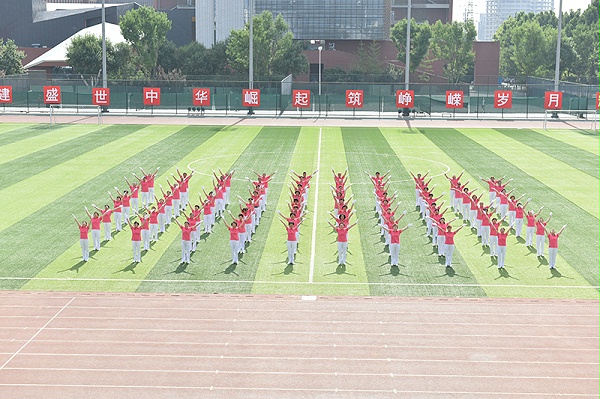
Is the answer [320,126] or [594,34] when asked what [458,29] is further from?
[320,126]

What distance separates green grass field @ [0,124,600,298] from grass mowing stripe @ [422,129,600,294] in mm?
62

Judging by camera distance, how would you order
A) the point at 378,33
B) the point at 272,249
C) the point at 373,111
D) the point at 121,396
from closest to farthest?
the point at 121,396
the point at 272,249
the point at 373,111
the point at 378,33

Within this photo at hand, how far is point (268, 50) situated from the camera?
90.2 m

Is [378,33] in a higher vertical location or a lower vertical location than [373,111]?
higher

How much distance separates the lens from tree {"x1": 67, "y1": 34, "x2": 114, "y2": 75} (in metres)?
90.1

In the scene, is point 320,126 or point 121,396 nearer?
point 121,396

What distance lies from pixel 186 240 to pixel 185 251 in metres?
0.41

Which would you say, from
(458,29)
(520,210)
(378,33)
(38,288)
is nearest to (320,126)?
(520,210)

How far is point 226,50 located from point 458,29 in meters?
28.8

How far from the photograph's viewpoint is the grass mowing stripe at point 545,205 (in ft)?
79.2

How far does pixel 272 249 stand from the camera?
25578 mm

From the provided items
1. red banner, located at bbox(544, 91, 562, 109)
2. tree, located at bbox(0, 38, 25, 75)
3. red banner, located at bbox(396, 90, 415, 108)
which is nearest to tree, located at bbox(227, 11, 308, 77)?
tree, located at bbox(0, 38, 25, 75)

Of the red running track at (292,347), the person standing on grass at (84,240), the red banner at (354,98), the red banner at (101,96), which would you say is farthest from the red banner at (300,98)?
the red running track at (292,347)

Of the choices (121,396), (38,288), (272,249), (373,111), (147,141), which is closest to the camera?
(121,396)
